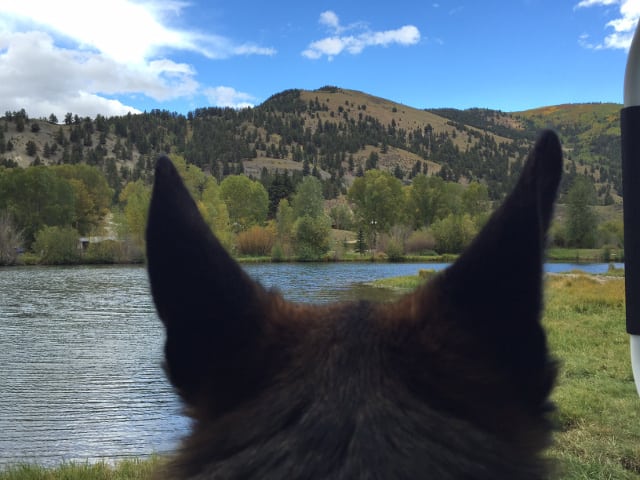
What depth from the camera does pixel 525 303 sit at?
103cm

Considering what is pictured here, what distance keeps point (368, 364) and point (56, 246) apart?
6930cm

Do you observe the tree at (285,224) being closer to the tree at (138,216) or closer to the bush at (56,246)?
the tree at (138,216)

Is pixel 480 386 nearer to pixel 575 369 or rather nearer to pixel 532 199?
pixel 532 199

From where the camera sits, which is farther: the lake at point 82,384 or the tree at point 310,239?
the tree at point 310,239

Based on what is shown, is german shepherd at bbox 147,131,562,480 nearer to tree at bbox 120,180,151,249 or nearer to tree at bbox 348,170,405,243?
tree at bbox 120,180,151,249

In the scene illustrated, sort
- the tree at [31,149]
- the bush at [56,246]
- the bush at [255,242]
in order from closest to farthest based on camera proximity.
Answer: the bush at [56,246] < the bush at [255,242] < the tree at [31,149]

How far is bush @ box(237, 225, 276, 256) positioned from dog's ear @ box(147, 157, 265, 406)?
2440 inches

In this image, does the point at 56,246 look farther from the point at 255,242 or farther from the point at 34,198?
the point at 255,242

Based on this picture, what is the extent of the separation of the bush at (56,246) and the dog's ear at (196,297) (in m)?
68.8

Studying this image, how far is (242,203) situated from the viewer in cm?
7488

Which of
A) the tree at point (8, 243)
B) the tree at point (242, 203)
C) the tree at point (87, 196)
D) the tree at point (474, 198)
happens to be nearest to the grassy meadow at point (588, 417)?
the tree at point (474, 198)

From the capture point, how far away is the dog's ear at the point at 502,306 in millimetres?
976

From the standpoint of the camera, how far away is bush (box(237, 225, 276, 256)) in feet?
210

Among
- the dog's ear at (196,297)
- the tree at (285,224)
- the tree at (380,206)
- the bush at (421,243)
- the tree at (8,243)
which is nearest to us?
the dog's ear at (196,297)
